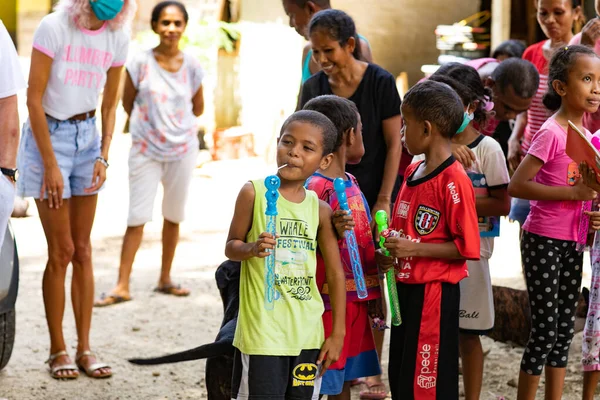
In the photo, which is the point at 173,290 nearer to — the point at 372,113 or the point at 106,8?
the point at 106,8

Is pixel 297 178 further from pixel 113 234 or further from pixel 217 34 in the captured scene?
pixel 217 34

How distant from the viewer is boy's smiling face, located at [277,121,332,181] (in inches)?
129

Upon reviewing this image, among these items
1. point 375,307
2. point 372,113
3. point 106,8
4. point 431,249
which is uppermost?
point 106,8

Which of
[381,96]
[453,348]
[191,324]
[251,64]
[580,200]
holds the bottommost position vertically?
[191,324]

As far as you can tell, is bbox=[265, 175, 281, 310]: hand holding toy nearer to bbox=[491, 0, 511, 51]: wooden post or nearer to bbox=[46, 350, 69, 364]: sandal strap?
bbox=[46, 350, 69, 364]: sandal strap

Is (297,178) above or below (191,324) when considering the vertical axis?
above

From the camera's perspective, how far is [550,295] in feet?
13.3

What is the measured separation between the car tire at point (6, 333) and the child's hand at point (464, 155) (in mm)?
2589

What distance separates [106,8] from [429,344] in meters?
2.55

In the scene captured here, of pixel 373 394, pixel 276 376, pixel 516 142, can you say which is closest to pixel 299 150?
pixel 276 376

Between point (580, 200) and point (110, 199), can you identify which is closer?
point (580, 200)

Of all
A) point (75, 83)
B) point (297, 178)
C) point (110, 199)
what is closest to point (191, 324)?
point (75, 83)

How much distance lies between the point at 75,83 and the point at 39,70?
0.21 m

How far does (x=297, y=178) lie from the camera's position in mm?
3287
